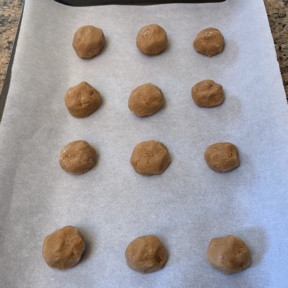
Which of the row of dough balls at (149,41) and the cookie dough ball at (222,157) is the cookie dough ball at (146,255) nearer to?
the cookie dough ball at (222,157)

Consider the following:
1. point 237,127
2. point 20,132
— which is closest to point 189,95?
point 237,127

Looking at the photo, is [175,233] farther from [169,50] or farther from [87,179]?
[169,50]

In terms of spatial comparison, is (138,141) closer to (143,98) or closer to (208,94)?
(143,98)

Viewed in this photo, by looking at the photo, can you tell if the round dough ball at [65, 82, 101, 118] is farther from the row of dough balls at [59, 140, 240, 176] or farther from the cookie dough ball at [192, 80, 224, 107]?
the cookie dough ball at [192, 80, 224, 107]

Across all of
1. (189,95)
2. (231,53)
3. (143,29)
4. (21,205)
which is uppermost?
(143,29)

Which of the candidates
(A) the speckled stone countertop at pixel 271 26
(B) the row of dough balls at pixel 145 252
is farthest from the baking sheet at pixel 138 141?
(A) the speckled stone countertop at pixel 271 26

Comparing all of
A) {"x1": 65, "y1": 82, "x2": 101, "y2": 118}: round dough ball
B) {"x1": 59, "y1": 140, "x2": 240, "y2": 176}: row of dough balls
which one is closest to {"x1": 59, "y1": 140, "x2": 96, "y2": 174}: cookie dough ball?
{"x1": 59, "y1": 140, "x2": 240, "y2": 176}: row of dough balls
